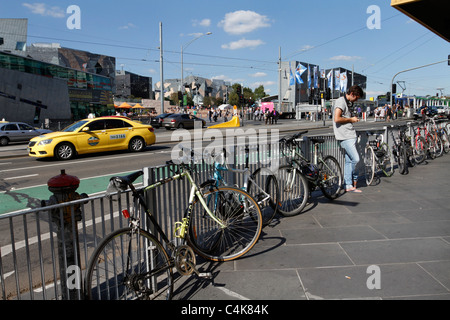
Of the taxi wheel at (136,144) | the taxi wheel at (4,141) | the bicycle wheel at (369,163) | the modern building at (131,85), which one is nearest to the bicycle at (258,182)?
the bicycle wheel at (369,163)

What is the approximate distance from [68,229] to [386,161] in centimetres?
779

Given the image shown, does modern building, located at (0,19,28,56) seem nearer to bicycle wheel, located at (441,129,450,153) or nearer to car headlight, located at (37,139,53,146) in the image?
car headlight, located at (37,139,53,146)

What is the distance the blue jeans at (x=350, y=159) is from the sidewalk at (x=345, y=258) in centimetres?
83

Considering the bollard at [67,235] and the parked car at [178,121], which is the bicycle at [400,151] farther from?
the parked car at [178,121]

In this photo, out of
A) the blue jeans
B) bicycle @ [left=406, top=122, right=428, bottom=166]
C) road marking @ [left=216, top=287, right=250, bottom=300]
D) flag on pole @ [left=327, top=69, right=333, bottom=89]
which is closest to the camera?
road marking @ [left=216, top=287, right=250, bottom=300]

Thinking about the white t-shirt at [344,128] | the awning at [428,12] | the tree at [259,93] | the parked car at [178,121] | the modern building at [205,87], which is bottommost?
the white t-shirt at [344,128]

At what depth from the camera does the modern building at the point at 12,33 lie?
47312 millimetres

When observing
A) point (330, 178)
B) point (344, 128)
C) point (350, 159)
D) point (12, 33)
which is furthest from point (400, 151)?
point (12, 33)

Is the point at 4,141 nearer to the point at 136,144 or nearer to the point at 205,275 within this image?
the point at 136,144

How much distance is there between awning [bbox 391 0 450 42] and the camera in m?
3.71

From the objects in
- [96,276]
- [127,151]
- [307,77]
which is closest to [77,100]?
[127,151]

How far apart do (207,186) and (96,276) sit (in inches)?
60.1

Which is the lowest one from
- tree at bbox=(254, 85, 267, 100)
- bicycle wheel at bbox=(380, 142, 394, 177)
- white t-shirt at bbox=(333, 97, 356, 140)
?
bicycle wheel at bbox=(380, 142, 394, 177)

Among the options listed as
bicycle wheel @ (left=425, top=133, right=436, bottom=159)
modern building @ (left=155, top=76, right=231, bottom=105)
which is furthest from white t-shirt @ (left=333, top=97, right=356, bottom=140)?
modern building @ (left=155, top=76, right=231, bottom=105)
